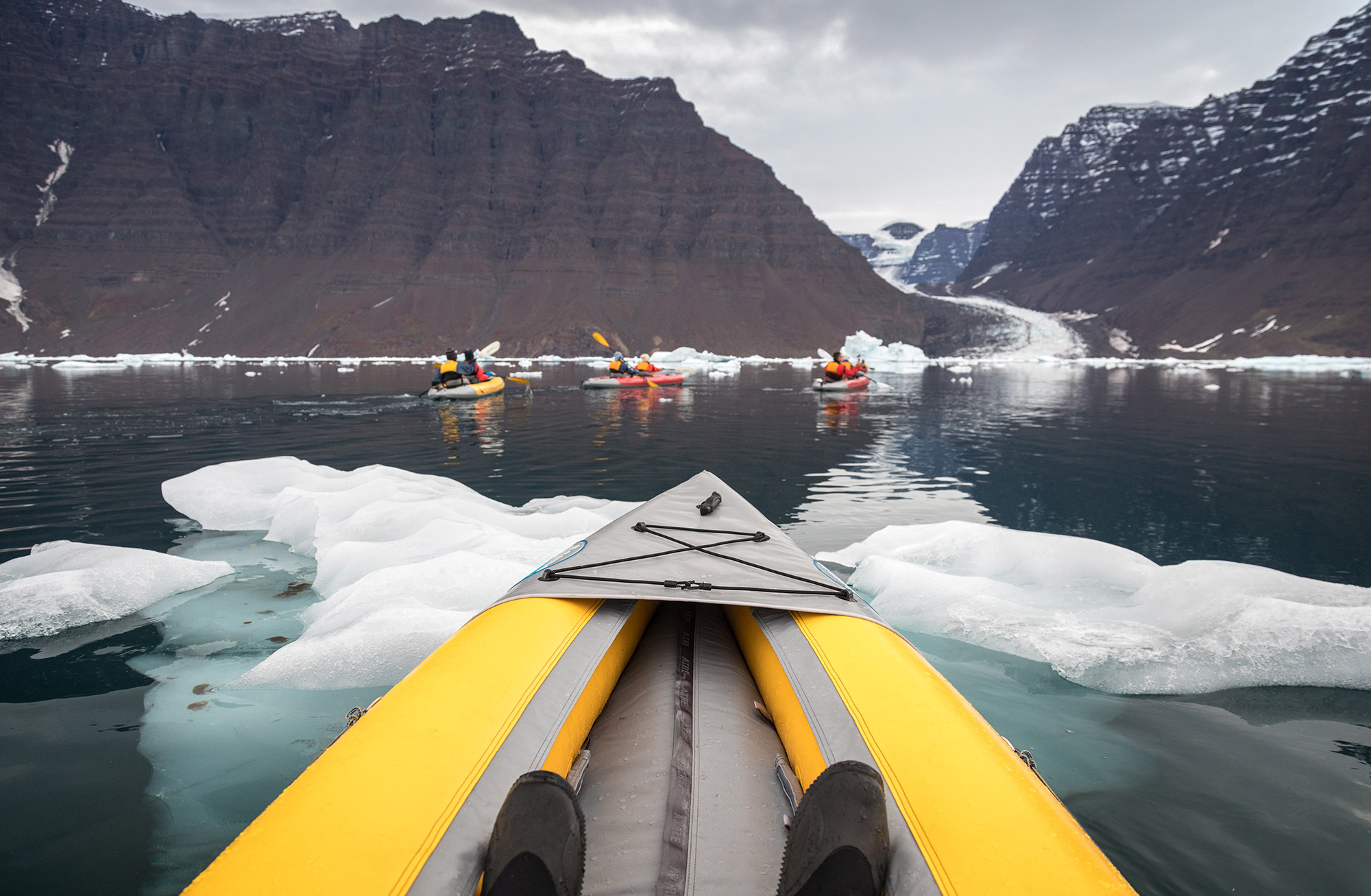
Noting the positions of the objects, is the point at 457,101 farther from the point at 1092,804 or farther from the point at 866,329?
the point at 1092,804

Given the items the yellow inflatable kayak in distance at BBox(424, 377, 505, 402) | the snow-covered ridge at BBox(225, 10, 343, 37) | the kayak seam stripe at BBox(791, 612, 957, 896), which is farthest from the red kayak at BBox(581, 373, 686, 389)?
the snow-covered ridge at BBox(225, 10, 343, 37)

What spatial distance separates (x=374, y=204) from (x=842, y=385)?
106 meters

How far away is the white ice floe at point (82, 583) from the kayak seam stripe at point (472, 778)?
4412 millimetres

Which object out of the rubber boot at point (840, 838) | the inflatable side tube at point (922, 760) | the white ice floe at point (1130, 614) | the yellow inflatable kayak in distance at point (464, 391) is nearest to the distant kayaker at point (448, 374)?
the yellow inflatable kayak in distance at point (464, 391)

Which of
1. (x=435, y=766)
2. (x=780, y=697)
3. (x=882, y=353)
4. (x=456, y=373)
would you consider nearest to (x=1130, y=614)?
(x=780, y=697)

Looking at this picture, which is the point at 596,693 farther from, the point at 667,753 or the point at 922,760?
the point at 922,760

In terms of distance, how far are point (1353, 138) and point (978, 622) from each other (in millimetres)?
144116

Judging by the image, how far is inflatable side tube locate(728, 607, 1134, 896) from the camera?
68.1 inches

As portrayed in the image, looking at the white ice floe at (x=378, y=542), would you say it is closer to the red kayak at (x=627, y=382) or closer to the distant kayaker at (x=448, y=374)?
the distant kayaker at (x=448, y=374)

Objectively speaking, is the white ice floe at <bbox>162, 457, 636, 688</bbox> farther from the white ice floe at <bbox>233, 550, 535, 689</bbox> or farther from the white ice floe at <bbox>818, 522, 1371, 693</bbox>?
the white ice floe at <bbox>818, 522, 1371, 693</bbox>

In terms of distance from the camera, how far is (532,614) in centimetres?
308

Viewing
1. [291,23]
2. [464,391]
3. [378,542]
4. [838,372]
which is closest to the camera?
[378,542]

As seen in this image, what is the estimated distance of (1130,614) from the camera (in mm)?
4949

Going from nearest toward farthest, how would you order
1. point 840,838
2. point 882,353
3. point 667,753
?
1. point 840,838
2. point 667,753
3. point 882,353
